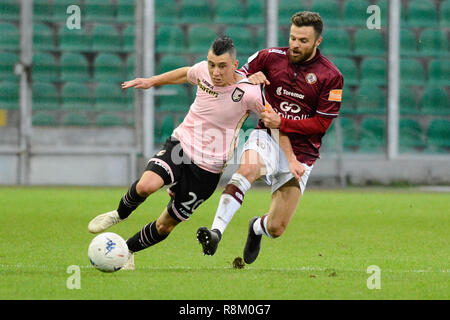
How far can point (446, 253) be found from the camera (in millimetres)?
8883

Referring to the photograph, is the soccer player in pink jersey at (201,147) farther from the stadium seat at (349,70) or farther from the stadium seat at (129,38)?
the stadium seat at (349,70)

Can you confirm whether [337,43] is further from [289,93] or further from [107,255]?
[107,255]

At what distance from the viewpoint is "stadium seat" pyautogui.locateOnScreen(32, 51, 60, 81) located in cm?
2252

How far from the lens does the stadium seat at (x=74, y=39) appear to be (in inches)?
893

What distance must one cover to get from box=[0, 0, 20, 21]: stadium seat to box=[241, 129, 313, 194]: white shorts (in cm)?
1619

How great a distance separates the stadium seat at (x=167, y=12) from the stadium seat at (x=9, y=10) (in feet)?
12.0

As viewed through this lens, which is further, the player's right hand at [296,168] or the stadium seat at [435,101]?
the stadium seat at [435,101]

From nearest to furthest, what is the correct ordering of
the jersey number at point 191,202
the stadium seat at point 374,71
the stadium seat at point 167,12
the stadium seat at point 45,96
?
the jersey number at point 191,202 < the stadium seat at point 45,96 < the stadium seat at point 167,12 < the stadium seat at point 374,71

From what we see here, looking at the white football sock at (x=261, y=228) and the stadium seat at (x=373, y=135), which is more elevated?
the white football sock at (x=261, y=228)

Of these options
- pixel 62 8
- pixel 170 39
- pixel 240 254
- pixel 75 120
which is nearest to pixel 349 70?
pixel 170 39

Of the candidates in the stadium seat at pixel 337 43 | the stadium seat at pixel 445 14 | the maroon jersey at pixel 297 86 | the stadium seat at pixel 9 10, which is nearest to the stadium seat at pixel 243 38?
the stadium seat at pixel 337 43

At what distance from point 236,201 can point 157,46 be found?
54.5 ft

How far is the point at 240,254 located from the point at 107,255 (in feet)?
7.97

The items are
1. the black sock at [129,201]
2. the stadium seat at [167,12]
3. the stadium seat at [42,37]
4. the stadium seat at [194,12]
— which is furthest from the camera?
the stadium seat at [194,12]
